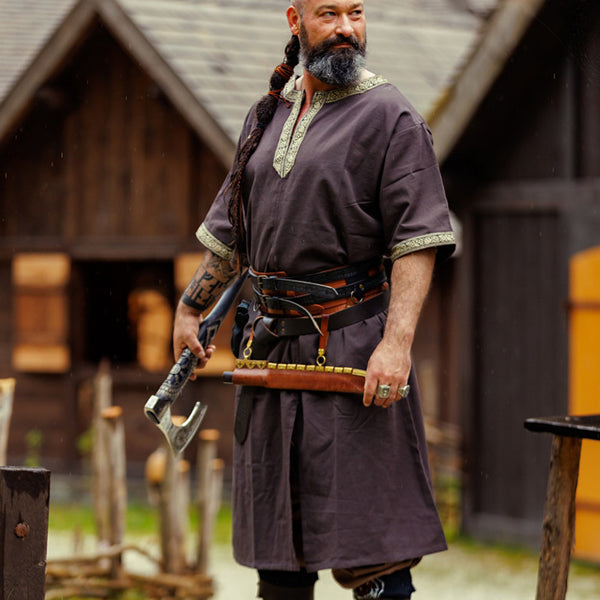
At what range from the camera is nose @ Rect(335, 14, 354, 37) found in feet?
10.9

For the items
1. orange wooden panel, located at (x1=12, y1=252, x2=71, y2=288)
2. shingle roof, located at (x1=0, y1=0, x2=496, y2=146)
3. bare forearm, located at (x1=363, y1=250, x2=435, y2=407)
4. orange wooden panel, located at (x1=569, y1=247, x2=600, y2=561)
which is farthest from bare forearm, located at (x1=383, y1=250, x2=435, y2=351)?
orange wooden panel, located at (x1=12, y1=252, x2=71, y2=288)

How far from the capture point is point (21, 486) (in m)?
3.08

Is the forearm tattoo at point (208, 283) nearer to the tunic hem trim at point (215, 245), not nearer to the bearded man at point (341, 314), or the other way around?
the tunic hem trim at point (215, 245)

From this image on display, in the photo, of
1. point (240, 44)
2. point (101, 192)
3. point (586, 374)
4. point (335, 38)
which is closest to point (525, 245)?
point (586, 374)

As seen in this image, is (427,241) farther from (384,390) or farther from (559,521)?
(559,521)

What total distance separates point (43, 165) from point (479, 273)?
13.4 ft

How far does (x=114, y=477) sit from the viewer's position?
240 inches

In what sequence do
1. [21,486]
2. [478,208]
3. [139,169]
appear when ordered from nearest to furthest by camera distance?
[21,486] → [478,208] → [139,169]

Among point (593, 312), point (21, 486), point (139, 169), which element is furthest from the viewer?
point (139, 169)

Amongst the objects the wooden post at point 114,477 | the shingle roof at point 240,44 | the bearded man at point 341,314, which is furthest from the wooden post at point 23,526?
the shingle roof at point 240,44

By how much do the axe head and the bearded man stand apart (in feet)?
0.54

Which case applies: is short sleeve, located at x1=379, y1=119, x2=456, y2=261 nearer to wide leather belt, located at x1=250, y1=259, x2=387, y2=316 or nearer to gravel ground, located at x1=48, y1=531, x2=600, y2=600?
wide leather belt, located at x1=250, y1=259, x2=387, y2=316

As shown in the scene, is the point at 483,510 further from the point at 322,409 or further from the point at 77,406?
the point at 322,409

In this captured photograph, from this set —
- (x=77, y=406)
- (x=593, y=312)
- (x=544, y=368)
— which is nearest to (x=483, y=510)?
(x=544, y=368)
